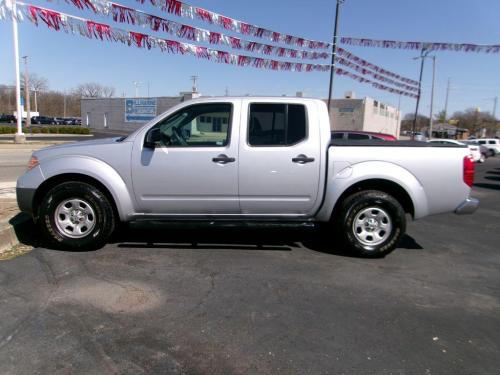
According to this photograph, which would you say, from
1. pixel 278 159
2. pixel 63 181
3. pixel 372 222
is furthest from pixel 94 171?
pixel 372 222

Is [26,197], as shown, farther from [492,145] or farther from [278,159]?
[492,145]

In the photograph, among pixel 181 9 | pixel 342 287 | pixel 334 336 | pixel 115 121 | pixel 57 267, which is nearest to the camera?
pixel 334 336

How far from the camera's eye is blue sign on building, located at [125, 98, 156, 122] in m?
53.3

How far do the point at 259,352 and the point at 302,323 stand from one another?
1.90ft

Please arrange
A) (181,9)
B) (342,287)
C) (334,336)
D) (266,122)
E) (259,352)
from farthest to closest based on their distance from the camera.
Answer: (181,9)
(266,122)
(342,287)
(334,336)
(259,352)

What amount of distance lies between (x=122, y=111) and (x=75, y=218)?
183 feet

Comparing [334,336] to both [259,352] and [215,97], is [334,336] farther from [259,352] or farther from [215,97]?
[215,97]

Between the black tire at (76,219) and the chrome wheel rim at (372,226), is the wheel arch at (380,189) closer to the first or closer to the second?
the chrome wheel rim at (372,226)

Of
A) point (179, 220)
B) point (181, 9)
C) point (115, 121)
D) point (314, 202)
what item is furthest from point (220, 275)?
point (115, 121)

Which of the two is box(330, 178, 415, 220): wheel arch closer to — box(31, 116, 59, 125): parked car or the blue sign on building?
the blue sign on building

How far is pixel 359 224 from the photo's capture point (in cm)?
507

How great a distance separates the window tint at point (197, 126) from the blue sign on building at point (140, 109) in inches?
1950

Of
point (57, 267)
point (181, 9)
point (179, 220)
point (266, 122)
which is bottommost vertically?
point (57, 267)

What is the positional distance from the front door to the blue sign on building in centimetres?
4958
